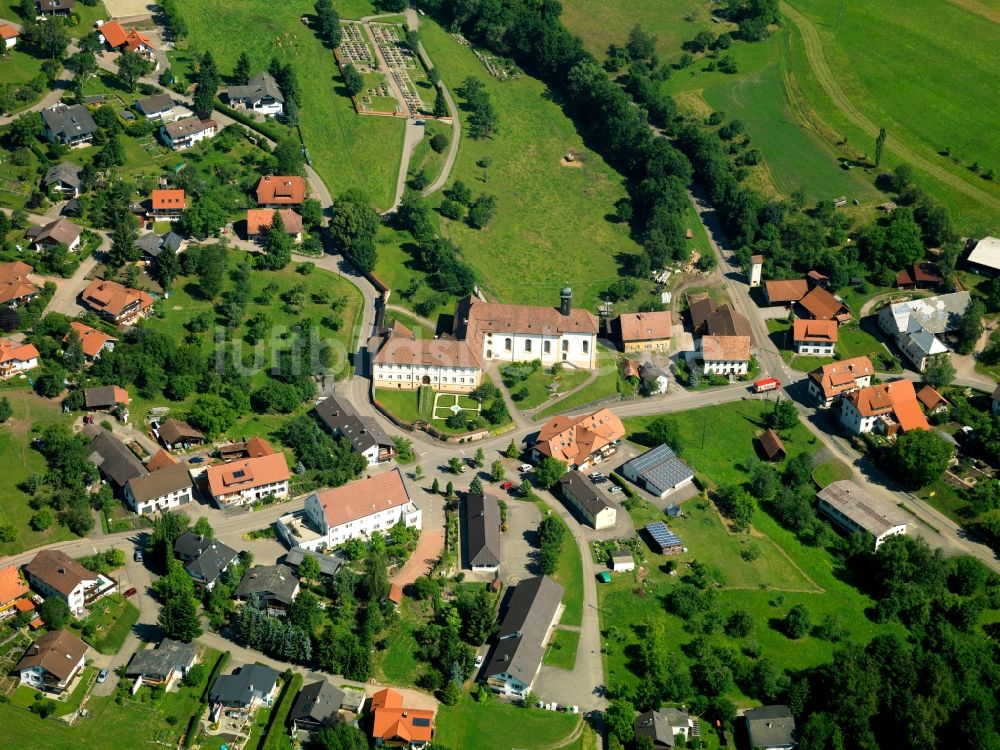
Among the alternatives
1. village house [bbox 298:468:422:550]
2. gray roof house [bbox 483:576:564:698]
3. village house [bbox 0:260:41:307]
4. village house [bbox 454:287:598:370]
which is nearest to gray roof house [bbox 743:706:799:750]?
gray roof house [bbox 483:576:564:698]

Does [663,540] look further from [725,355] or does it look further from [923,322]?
[923,322]

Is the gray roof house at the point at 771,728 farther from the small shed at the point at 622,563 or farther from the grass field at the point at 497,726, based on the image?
the small shed at the point at 622,563

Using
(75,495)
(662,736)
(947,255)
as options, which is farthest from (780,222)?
(75,495)

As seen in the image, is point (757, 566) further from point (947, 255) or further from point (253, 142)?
point (253, 142)

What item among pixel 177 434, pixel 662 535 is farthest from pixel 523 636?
pixel 177 434

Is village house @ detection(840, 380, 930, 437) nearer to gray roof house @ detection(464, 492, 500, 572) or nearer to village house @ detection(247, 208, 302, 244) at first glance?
gray roof house @ detection(464, 492, 500, 572)

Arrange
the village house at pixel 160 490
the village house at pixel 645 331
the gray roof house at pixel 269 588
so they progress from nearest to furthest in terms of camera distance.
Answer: the gray roof house at pixel 269 588, the village house at pixel 160 490, the village house at pixel 645 331

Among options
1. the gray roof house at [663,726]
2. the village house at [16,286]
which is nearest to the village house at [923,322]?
the gray roof house at [663,726]

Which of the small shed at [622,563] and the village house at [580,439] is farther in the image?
the village house at [580,439]

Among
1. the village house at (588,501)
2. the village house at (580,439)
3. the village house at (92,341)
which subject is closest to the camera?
the village house at (588,501)
